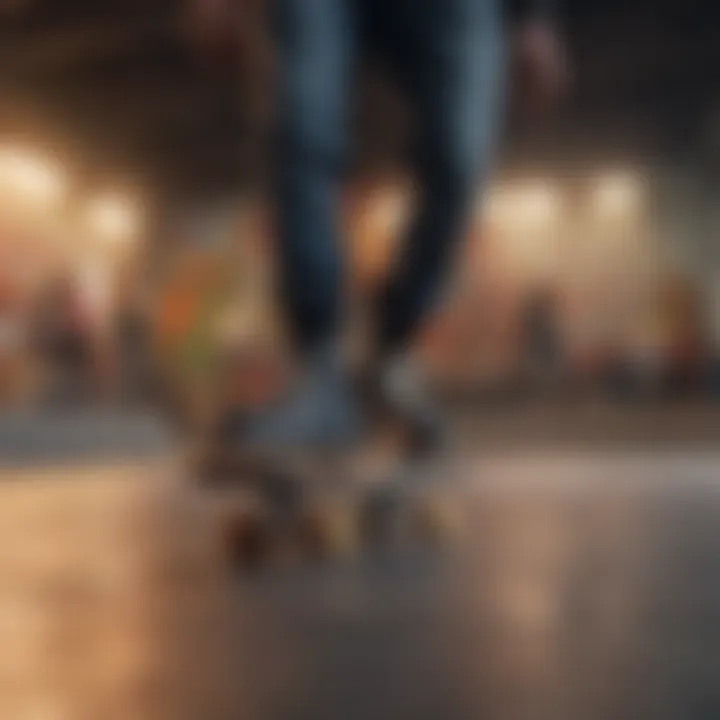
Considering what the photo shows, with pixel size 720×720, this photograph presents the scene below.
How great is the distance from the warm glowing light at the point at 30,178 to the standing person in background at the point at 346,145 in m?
0.20

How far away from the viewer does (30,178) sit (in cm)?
93

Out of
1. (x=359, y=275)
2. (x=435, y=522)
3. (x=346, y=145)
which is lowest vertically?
(x=435, y=522)

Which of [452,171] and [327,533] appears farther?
[452,171]

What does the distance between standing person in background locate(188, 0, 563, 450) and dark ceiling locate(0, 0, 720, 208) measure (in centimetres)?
4

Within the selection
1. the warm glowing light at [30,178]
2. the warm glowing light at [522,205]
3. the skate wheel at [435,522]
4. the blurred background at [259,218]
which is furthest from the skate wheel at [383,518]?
the warm glowing light at [30,178]

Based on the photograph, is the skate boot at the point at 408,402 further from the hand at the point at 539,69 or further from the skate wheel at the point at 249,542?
the hand at the point at 539,69

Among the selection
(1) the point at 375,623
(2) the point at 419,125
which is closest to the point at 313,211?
(2) the point at 419,125

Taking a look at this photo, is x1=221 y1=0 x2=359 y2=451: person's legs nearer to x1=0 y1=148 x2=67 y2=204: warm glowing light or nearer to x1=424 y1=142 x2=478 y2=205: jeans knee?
x1=424 y1=142 x2=478 y2=205: jeans knee

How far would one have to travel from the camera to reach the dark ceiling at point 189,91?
952 millimetres

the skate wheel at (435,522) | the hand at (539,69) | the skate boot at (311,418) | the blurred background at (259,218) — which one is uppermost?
the hand at (539,69)

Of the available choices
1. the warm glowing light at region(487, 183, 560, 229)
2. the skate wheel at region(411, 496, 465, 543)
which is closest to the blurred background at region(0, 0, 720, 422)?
the warm glowing light at region(487, 183, 560, 229)

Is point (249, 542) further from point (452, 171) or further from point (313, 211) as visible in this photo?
point (452, 171)

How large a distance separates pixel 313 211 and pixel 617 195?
0.30m

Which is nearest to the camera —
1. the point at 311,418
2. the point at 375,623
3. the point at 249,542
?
the point at 375,623
